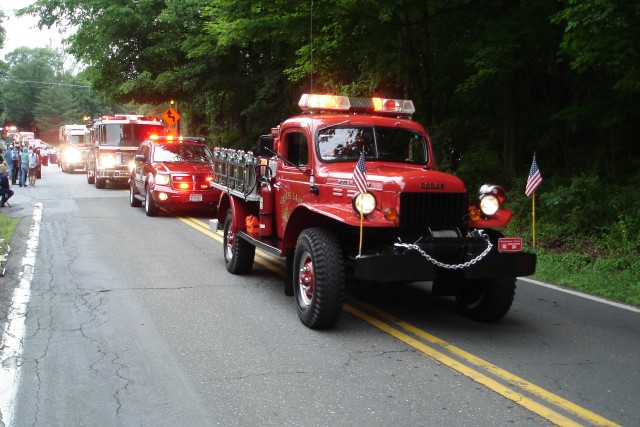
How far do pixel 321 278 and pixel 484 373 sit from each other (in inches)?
71.5

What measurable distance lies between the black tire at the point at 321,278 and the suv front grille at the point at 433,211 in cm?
72

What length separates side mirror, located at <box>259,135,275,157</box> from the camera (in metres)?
8.84

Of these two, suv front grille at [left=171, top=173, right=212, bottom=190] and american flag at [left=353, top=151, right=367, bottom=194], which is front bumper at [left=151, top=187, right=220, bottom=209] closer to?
suv front grille at [left=171, top=173, right=212, bottom=190]

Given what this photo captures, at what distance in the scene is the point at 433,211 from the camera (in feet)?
23.7

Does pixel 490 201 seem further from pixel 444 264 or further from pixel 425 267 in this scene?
pixel 425 267

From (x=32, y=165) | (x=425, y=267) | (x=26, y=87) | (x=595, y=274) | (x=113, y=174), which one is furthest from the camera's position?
(x=26, y=87)

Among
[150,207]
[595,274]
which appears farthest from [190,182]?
[595,274]

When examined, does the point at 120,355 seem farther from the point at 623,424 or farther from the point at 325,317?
the point at 623,424

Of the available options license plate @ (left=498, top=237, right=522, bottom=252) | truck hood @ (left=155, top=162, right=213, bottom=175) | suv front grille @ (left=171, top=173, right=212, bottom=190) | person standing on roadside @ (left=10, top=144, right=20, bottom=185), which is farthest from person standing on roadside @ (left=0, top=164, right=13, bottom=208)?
license plate @ (left=498, top=237, right=522, bottom=252)

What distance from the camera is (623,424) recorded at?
16.1 ft

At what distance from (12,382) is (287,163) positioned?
13.9 ft

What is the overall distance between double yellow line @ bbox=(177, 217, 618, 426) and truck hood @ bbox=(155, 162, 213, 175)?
33.3 feet

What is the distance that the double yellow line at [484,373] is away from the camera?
505 centimetres

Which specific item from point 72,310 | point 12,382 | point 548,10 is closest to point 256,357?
point 12,382
